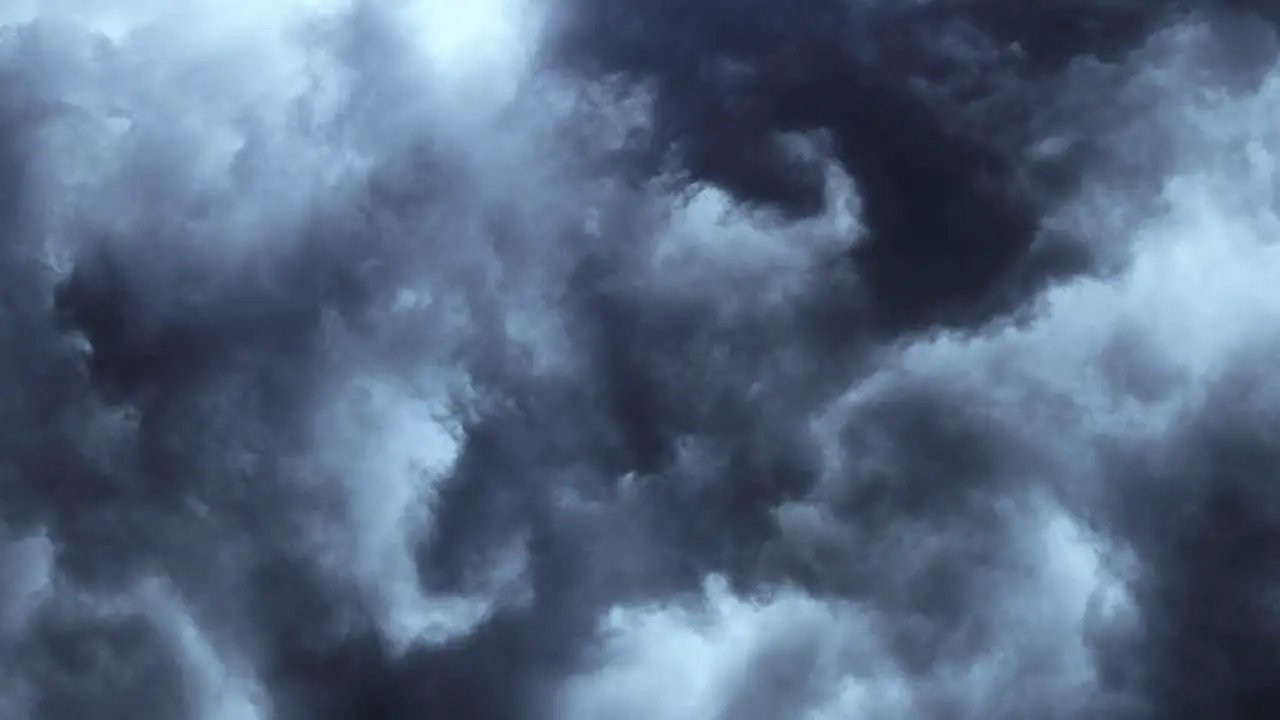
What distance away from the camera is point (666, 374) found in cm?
16450

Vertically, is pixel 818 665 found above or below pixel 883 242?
below

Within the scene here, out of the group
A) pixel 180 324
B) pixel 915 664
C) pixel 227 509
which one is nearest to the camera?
pixel 915 664

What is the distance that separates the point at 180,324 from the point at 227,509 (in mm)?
23881

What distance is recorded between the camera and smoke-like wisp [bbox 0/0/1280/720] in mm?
150625

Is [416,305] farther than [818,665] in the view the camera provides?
Yes

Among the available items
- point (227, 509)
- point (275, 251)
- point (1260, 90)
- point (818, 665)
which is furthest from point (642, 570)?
point (1260, 90)

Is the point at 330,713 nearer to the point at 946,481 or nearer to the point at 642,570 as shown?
the point at 642,570

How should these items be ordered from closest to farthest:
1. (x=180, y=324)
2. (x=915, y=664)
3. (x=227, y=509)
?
(x=915, y=664), (x=227, y=509), (x=180, y=324)

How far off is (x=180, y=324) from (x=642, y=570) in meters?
60.1

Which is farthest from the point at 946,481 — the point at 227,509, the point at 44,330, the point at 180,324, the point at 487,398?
the point at 44,330

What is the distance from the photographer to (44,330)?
174 metres

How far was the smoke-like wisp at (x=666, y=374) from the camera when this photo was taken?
151 meters

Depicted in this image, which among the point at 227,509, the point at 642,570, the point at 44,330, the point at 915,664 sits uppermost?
the point at 44,330

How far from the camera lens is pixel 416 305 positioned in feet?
563
